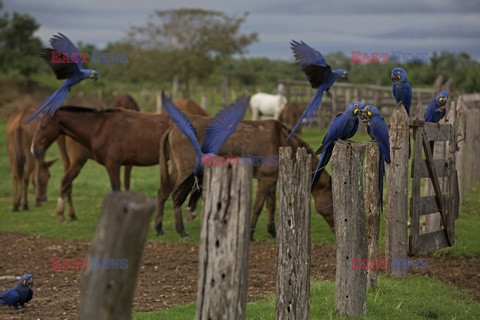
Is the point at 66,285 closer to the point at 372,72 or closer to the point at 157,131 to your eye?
the point at 157,131

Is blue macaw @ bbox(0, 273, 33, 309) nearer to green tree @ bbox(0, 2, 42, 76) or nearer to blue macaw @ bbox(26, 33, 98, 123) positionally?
blue macaw @ bbox(26, 33, 98, 123)

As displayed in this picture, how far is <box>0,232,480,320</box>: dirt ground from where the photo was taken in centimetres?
705

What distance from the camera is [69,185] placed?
41.7 feet

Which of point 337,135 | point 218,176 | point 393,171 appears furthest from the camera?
point 393,171

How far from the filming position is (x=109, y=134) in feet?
38.8

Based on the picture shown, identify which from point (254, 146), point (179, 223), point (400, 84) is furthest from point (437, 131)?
point (179, 223)

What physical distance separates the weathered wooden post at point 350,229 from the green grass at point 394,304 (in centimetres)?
19

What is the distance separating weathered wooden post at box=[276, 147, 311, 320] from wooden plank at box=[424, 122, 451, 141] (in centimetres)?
370

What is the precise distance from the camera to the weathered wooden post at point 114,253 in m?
3.23

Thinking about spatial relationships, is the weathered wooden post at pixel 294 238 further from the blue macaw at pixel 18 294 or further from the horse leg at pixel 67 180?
the horse leg at pixel 67 180

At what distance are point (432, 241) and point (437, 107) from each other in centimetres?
165

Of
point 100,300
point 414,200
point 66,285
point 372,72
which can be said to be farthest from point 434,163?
point 372,72

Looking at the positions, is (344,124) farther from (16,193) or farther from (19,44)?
(19,44)

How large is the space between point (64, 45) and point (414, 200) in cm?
530
